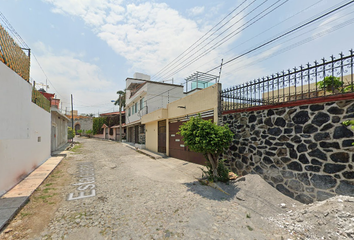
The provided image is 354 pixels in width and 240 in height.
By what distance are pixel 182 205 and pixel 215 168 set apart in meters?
1.96

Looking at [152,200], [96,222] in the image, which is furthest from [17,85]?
[152,200]

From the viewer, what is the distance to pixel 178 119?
1050cm

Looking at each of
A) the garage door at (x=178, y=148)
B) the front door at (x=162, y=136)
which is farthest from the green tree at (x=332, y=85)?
the front door at (x=162, y=136)

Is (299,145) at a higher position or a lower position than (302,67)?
lower

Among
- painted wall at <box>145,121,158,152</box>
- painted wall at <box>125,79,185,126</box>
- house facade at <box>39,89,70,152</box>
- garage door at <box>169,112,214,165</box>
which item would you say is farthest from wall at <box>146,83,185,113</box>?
house facade at <box>39,89,70,152</box>

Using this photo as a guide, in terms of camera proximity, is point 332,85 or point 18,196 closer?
point 332,85

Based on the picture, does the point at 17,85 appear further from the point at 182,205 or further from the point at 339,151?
the point at 339,151

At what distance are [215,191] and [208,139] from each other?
1624 millimetres

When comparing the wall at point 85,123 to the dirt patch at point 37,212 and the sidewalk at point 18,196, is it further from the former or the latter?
the dirt patch at point 37,212

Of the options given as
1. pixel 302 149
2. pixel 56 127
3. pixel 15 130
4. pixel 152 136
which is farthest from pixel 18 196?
pixel 56 127

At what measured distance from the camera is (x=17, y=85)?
4.88 m

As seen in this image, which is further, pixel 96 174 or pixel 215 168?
pixel 96 174

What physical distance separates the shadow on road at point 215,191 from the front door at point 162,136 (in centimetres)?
664

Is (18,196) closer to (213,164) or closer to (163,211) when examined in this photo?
(163,211)
